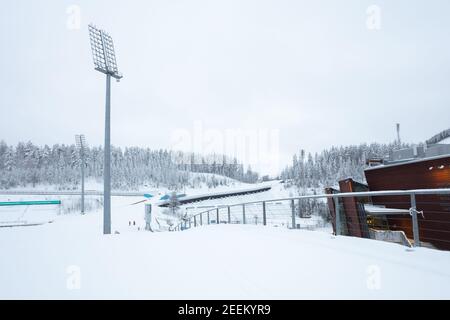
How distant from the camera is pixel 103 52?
1263 cm

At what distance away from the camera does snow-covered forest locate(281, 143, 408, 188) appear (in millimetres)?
81625

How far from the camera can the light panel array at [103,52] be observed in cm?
1245

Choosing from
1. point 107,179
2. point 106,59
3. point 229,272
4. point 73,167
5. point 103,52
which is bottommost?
point 229,272

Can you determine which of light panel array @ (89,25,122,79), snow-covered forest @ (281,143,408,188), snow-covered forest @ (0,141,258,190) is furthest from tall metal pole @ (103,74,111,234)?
snow-covered forest @ (281,143,408,188)

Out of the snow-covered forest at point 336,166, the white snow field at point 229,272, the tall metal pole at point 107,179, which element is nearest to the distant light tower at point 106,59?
the tall metal pole at point 107,179

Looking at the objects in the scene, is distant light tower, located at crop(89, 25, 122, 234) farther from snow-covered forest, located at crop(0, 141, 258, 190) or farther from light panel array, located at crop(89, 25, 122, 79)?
snow-covered forest, located at crop(0, 141, 258, 190)

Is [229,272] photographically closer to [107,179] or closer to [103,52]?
[107,179]

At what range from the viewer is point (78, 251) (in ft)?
14.6

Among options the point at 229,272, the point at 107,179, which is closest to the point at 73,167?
the point at 107,179

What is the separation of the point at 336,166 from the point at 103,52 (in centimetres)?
9538

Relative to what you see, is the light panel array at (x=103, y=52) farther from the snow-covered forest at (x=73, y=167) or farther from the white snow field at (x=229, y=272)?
the snow-covered forest at (x=73, y=167)

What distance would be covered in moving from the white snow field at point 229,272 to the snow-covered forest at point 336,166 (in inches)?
3030

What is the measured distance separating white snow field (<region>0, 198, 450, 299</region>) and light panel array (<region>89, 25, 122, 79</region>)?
10.1 m

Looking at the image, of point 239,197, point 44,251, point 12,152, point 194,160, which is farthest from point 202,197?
point 194,160
